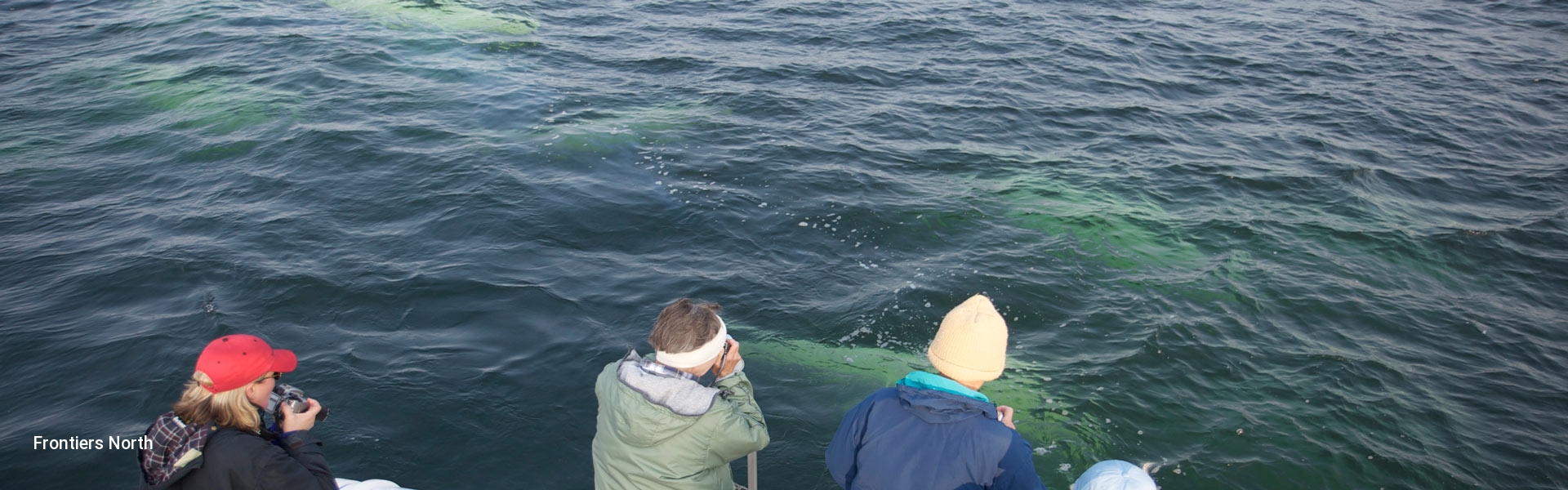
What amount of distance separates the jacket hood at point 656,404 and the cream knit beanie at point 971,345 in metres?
1.02

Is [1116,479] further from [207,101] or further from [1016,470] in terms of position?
[207,101]

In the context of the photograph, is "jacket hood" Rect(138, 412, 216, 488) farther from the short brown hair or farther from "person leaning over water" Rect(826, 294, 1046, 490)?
"person leaning over water" Rect(826, 294, 1046, 490)

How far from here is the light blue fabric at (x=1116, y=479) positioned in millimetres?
3148

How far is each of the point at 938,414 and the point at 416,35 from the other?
16.7 metres

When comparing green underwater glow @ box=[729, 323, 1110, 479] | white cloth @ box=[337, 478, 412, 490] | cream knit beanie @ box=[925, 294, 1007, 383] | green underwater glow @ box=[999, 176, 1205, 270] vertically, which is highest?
cream knit beanie @ box=[925, 294, 1007, 383]

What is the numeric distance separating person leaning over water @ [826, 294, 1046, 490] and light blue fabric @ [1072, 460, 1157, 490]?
185mm

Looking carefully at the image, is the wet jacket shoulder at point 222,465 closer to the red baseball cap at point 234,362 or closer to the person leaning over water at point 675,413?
the red baseball cap at point 234,362

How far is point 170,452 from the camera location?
11.1ft

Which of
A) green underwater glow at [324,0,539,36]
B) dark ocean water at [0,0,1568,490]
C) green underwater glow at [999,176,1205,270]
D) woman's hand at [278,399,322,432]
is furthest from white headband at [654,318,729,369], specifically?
green underwater glow at [324,0,539,36]

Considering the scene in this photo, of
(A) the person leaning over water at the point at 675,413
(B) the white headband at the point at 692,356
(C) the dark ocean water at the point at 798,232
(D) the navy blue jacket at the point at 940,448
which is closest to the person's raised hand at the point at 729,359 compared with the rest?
(A) the person leaning over water at the point at 675,413

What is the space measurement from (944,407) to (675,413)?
3.78ft

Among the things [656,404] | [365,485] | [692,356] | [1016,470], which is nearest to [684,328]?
[692,356]

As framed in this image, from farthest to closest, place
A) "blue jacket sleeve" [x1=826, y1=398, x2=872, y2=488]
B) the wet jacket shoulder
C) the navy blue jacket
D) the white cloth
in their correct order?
the white cloth → "blue jacket sleeve" [x1=826, y1=398, x2=872, y2=488] → the wet jacket shoulder → the navy blue jacket

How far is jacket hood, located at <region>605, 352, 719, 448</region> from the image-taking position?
378 cm
